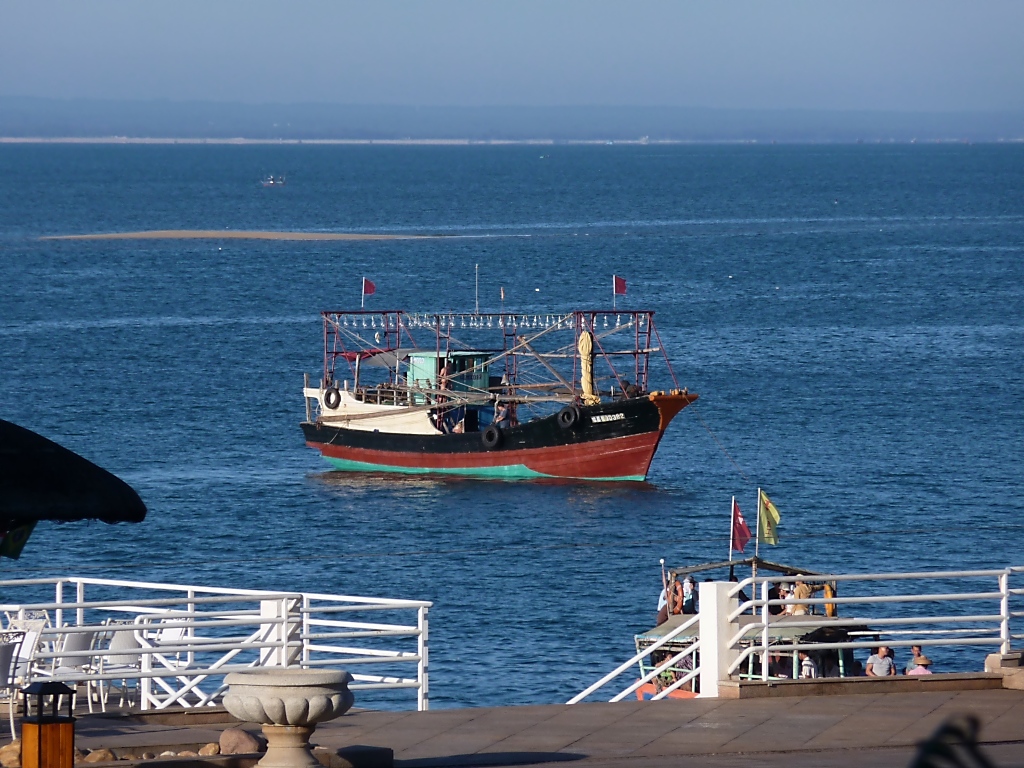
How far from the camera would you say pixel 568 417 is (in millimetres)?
63531

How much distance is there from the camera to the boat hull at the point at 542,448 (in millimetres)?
63219

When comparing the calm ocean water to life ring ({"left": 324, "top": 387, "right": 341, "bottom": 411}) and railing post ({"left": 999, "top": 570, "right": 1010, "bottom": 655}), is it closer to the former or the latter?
life ring ({"left": 324, "top": 387, "right": 341, "bottom": 411})

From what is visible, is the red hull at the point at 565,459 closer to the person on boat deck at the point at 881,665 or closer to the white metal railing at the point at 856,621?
the white metal railing at the point at 856,621

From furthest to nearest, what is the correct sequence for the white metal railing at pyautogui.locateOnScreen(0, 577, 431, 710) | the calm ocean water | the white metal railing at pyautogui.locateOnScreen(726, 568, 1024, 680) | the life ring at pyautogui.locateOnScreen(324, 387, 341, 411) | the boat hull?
the life ring at pyautogui.locateOnScreen(324, 387, 341, 411) → the boat hull → the calm ocean water → the white metal railing at pyautogui.locateOnScreen(726, 568, 1024, 680) → the white metal railing at pyautogui.locateOnScreen(0, 577, 431, 710)

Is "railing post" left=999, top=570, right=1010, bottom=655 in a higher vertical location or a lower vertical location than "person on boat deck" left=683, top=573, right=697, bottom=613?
higher

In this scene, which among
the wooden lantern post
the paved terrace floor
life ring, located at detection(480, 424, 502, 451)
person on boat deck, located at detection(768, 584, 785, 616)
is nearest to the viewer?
the wooden lantern post

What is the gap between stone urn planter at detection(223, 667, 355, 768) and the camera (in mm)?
12320

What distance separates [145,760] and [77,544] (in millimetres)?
37469

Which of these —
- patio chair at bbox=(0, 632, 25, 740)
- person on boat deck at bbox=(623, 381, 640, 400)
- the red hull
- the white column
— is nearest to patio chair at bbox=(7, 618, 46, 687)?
patio chair at bbox=(0, 632, 25, 740)

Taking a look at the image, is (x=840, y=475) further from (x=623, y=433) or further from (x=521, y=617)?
(x=521, y=617)

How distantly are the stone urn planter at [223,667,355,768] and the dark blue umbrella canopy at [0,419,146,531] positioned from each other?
1732 millimetres

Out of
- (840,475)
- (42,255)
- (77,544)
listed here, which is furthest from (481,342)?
(42,255)

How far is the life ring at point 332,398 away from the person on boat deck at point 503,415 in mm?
5643

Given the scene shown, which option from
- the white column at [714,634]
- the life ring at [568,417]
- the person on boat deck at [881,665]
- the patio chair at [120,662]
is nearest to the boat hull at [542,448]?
the life ring at [568,417]
